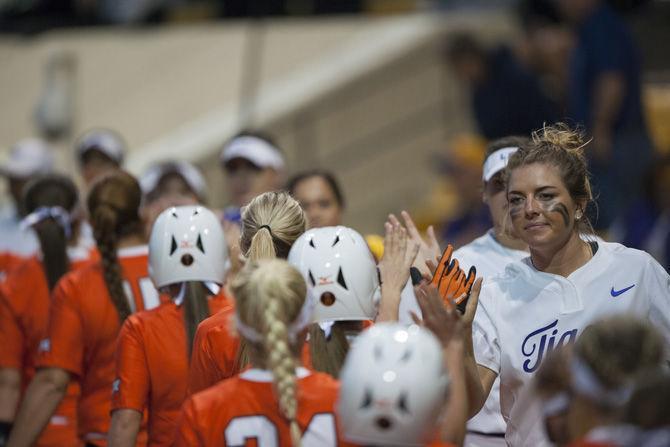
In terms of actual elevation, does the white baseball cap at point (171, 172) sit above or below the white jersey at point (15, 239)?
above

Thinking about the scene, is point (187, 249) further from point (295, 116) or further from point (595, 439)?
point (295, 116)

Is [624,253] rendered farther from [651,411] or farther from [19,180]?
[19,180]

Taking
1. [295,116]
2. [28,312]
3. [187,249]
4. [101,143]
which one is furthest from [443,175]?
[187,249]

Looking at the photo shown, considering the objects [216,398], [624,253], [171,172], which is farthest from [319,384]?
[171,172]

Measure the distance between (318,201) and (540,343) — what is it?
7.99 feet

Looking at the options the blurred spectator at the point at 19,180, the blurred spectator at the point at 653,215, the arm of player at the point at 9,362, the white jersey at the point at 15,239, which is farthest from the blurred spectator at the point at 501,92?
the arm of player at the point at 9,362

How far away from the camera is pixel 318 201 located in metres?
7.25

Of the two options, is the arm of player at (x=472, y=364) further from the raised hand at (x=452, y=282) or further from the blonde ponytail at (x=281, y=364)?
A: the blonde ponytail at (x=281, y=364)

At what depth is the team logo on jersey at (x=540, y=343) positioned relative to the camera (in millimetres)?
5020

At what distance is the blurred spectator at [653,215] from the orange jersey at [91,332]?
4.96m

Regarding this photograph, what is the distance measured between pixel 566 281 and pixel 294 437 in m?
1.52

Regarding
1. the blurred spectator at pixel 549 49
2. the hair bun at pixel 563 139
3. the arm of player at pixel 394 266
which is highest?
the blurred spectator at pixel 549 49

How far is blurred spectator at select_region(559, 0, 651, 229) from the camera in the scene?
10.6 m

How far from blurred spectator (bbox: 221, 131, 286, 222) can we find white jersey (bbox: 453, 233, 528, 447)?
A: 2.20m
